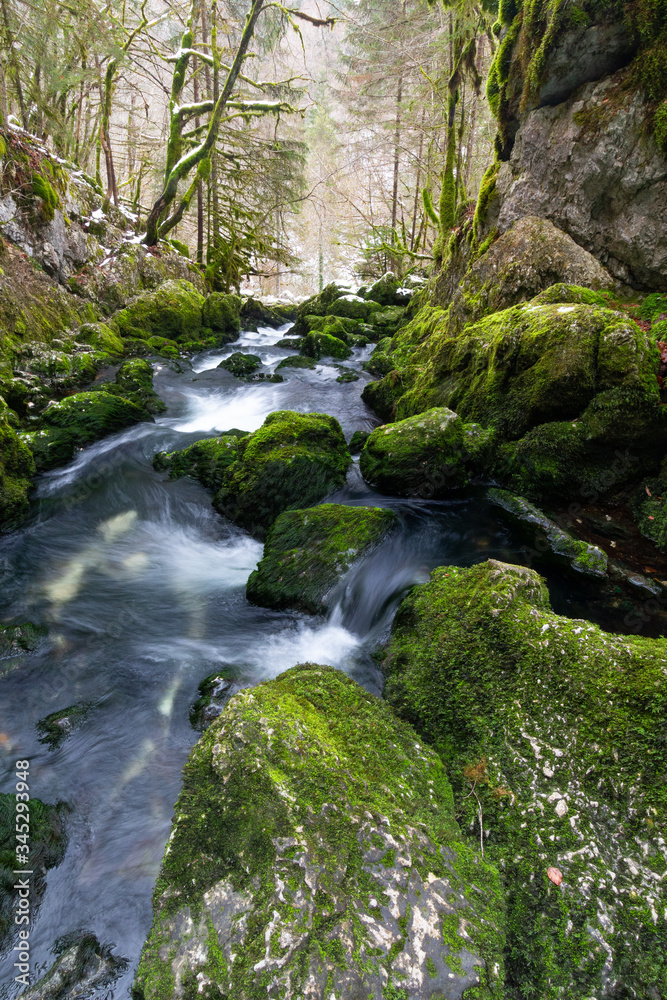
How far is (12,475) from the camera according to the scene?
5.21 meters

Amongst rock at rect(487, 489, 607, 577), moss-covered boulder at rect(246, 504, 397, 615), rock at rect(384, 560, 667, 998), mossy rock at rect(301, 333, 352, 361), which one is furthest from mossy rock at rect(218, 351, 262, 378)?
rock at rect(384, 560, 667, 998)

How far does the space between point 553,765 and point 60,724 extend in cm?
309

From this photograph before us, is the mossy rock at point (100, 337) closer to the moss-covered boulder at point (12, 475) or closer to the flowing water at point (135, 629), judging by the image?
the flowing water at point (135, 629)

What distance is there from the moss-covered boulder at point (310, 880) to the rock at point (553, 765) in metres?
0.17

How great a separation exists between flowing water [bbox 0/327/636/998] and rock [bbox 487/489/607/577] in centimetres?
20

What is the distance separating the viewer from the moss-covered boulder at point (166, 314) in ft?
37.4

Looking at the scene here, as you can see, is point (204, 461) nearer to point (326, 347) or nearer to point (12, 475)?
point (12, 475)

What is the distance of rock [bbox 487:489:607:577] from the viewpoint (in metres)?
4.25

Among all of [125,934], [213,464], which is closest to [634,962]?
[125,934]

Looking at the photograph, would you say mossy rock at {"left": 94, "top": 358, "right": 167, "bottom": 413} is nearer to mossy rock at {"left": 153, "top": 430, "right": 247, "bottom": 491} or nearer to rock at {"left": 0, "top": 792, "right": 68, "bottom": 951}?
mossy rock at {"left": 153, "top": 430, "right": 247, "bottom": 491}

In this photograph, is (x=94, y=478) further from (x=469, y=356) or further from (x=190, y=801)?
(x=469, y=356)

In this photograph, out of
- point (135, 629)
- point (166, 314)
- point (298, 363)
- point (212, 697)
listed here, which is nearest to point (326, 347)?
point (298, 363)

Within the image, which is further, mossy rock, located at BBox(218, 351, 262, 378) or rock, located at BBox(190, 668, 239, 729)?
mossy rock, located at BBox(218, 351, 262, 378)

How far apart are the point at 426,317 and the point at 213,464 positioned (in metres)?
6.65
